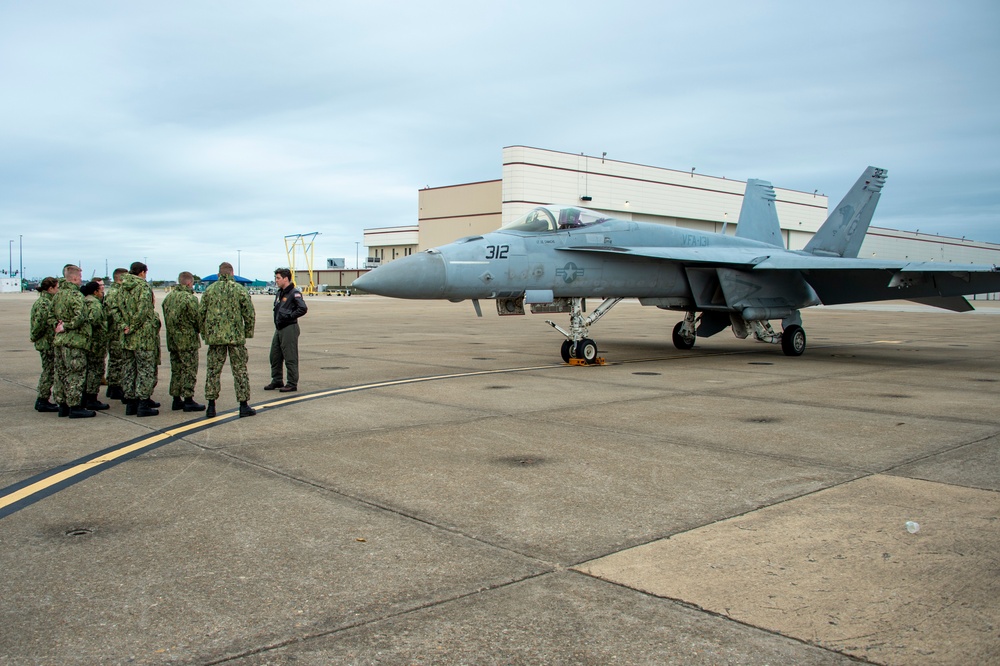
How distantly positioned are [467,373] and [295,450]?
20.0 ft

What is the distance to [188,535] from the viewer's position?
4.52m

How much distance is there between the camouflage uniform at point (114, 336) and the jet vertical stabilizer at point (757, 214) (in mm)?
14634

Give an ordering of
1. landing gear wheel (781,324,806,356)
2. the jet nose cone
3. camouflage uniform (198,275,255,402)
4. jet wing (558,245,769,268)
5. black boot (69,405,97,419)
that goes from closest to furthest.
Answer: camouflage uniform (198,275,255,402) → black boot (69,405,97,419) → the jet nose cone → jet wing (558,245,769,268) → landing gear wheel (781,324,806,356)

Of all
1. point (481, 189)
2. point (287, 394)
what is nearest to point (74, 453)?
point (287, 394)

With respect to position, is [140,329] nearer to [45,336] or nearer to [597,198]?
[45,336]

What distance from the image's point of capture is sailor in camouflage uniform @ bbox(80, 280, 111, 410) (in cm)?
895

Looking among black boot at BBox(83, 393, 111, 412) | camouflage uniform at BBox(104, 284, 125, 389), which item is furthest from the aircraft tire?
black boot at BBox(83, 393, 111, 412)

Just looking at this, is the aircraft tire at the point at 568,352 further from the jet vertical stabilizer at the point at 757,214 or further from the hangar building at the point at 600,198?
the hangar building at the point at 600,198

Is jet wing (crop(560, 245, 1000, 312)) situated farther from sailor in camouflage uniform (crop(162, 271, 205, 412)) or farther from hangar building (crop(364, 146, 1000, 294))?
hangar building (crop(364, 146, 1000, 294))

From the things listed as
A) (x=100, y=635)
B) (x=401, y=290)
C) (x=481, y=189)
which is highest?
(x=481, y=189)

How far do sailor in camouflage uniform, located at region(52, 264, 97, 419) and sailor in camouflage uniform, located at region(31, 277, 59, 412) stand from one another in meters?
0.23

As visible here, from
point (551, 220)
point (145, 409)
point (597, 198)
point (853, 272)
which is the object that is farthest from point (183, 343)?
point (597, 198)

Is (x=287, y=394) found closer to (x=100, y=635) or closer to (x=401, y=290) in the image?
(x=401, y=290)

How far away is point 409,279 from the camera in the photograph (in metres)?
11.6
